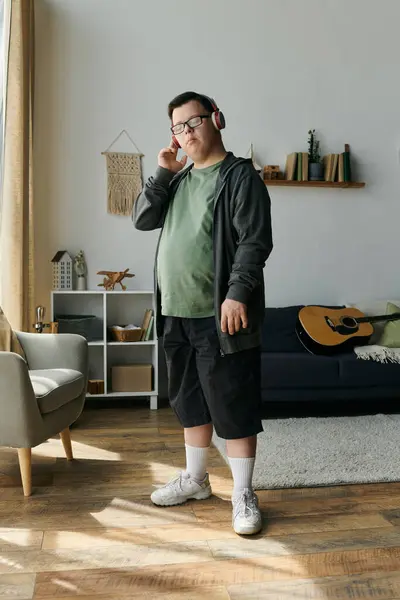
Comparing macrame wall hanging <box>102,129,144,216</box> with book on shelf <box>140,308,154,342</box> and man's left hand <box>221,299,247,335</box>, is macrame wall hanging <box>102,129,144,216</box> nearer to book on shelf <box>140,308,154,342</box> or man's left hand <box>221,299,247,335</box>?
book on shelf <box>140,308,154,342</box>

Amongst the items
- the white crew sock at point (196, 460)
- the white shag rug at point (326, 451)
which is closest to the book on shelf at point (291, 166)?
the white shag rug at point (326, 451)

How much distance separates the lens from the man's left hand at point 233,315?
1.98 metres

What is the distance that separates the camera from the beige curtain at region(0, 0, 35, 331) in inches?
140

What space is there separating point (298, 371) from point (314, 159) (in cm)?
158

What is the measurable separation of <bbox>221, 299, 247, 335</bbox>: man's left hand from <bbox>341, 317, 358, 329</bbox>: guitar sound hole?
2063mm

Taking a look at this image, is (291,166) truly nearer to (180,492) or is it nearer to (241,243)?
(241,243)

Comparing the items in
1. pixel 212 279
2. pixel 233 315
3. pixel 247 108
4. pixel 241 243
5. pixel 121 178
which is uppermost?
pixel 247 108

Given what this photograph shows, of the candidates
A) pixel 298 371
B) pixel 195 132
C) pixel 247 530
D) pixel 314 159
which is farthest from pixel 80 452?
pixel 314 159

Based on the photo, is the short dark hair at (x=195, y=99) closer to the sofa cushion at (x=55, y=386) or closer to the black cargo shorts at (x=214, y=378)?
the black cargo shorts at (x=214, y=378)

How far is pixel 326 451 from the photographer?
2.98 metres

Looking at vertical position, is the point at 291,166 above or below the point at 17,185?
above

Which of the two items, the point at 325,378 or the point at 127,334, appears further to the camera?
the point at 127,334

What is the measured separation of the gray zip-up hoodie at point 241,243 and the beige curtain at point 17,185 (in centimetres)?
180

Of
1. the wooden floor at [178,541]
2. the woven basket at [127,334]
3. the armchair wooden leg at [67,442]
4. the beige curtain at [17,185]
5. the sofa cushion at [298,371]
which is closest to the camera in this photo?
the wooden floor at [178,541]
